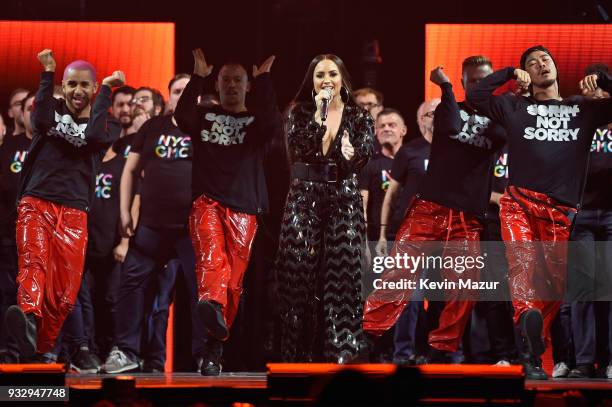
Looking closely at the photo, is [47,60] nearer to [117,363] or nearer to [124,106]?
[124,106]

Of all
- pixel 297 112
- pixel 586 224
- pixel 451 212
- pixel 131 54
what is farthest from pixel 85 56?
pixel 586 224

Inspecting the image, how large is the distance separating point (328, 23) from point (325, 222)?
2.07 metres

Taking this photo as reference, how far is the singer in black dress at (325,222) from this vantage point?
622cm

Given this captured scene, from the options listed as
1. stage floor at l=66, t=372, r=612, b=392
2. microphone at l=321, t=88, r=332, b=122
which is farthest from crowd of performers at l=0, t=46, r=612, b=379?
stage floor at l=66, t=372, r=612, b=392

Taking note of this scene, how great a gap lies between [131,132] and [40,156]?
2.83 ft

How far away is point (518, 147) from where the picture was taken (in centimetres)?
693

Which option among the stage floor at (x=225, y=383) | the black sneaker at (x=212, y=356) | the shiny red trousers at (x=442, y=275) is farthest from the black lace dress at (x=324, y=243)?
the shiny red trousers at (x=442, y=275)

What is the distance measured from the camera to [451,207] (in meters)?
7.13

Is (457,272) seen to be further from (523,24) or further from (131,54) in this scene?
(131,54)

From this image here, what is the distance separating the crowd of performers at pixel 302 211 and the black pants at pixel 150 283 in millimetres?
11

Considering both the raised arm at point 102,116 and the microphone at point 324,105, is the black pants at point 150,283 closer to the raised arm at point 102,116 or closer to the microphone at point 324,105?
the raised arm at point 102,116

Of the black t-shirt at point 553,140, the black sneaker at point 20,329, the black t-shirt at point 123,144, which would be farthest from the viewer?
the black t-shirt at point 123,144

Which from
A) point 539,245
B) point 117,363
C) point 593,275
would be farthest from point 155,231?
point 593,275

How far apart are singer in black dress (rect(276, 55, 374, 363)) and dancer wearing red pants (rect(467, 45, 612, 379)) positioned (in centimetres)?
108
